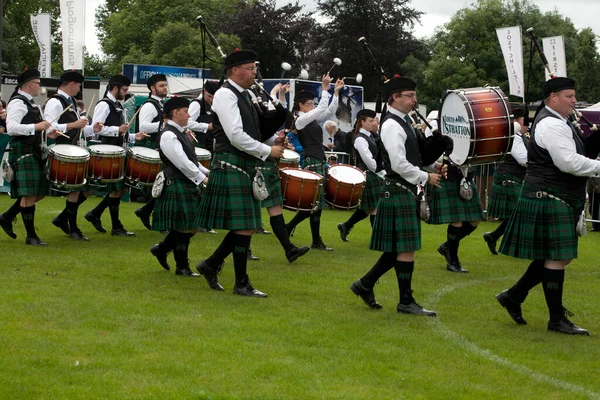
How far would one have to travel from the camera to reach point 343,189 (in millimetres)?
10367

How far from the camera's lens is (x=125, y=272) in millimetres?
8312

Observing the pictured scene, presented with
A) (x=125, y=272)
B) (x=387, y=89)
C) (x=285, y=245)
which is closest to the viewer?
(x=387, y=89)

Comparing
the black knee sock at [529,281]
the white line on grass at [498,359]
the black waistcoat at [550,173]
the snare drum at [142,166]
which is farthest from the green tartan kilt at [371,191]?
the black waistcoat at [550,173]

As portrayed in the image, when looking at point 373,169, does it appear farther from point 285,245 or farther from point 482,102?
point 482,102

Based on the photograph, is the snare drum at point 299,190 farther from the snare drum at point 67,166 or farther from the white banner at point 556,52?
the white banner at point 556,52

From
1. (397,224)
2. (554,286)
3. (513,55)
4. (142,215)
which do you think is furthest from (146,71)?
(554,286)

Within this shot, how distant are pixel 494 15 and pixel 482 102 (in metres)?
43.1

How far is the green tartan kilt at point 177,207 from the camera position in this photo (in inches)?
316

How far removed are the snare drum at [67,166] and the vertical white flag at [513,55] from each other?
9.84 meters

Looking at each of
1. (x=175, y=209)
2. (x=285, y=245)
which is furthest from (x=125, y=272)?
(x=285, y=245)

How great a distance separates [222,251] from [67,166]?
301cm

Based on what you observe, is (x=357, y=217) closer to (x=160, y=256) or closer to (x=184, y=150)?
(x=160, y=256)

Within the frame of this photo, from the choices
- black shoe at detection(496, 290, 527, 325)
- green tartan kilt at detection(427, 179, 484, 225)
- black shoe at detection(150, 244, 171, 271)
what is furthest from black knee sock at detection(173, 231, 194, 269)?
black shoe at detection(496, 290, 527, 325)

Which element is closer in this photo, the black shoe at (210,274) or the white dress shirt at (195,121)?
the black shoe at (210,274)
